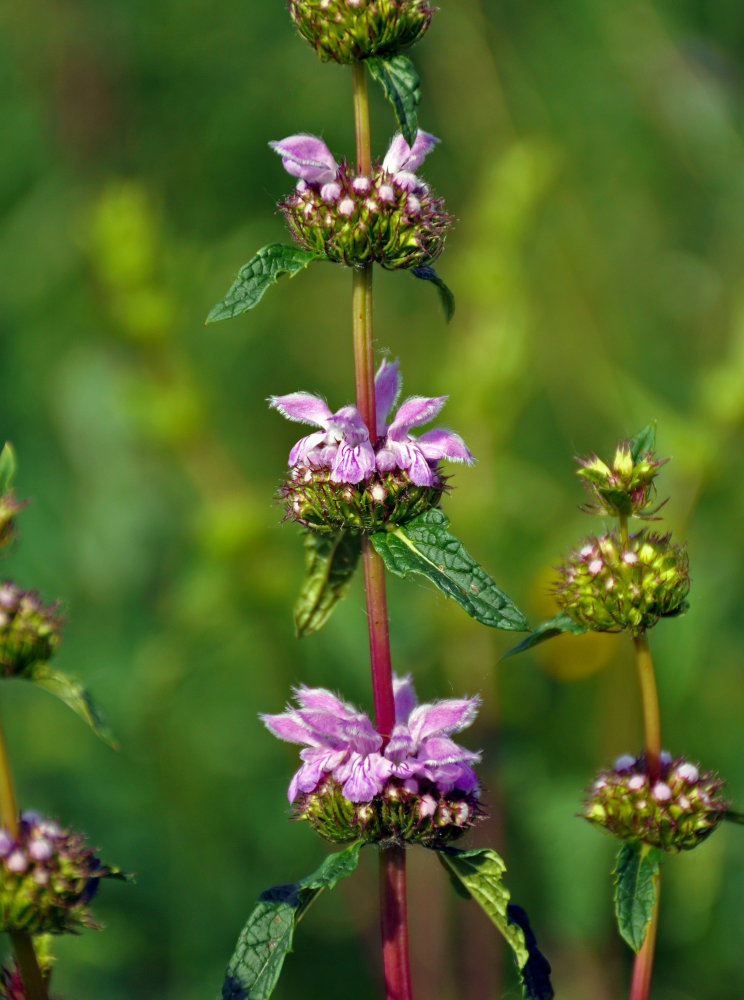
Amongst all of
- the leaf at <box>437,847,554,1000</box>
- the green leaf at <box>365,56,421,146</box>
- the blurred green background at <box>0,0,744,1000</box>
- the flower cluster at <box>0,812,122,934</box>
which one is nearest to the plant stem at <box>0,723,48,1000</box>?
the flower cluster at <box>0,812,122,934</box>

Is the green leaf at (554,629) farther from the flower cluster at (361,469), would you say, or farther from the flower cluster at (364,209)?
the flower cluster at (364,209)

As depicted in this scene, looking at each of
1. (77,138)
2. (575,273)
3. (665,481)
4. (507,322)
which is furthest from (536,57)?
(665,481)

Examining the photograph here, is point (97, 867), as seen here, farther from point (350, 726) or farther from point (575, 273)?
point (575, 273)

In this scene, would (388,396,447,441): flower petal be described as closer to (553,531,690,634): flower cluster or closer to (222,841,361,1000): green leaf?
(553,531,690,634): flower cluster

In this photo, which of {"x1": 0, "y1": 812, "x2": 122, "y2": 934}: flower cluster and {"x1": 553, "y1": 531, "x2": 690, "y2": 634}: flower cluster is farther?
{"x1": 553, "y1": 531, "x2": 690, "y2": 634}: flower cluster

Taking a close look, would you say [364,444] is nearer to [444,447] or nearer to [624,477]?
[444,447]

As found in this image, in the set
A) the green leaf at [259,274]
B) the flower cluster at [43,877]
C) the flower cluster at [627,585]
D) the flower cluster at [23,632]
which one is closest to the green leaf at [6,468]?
the flower cluster at [23,632]

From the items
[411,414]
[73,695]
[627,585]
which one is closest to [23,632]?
[73,695]
